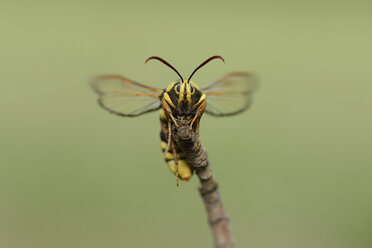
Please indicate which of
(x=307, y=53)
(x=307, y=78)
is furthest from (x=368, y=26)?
(x=307, y=78)

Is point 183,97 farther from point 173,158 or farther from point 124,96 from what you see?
point 124,96

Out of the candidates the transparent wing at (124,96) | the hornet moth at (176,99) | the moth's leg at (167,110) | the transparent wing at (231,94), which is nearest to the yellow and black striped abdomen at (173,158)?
the hornet moth at (176,99)

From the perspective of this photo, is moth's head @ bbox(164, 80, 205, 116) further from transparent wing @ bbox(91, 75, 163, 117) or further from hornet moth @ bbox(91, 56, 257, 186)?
transparent wing @ bbox(91, 75, 163, 117)

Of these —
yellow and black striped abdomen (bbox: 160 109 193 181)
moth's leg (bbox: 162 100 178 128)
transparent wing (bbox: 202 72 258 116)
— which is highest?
transparent wing (bbox: 202 72 258 116)

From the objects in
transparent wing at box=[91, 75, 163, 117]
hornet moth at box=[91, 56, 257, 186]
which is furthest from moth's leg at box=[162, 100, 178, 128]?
transparent wing at box=[91, 75, 163, 117]

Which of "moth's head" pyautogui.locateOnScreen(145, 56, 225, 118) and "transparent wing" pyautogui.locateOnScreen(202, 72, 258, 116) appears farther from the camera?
"transparent wing" pyautogui.locateOnScreen(202, 72, 258, 116)

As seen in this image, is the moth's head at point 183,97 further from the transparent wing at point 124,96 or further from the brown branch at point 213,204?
the transparent wing at point 124,96

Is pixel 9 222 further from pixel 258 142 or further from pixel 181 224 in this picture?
pixel 258 142
